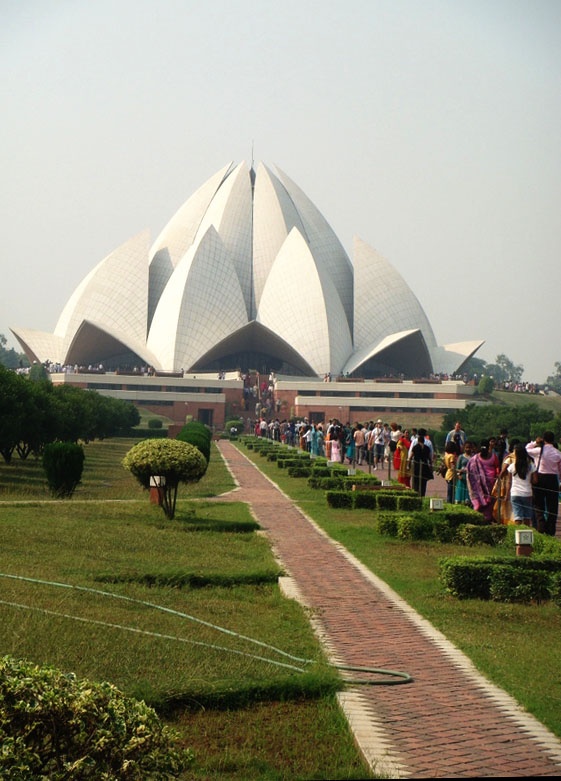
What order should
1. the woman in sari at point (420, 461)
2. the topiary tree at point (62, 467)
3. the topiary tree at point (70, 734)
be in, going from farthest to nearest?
the woman in sari at point (420, 461) → the topiary tree at point (62, 467) → the topiary tree at point (70, 734)

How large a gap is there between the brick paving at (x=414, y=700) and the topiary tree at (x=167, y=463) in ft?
10.8

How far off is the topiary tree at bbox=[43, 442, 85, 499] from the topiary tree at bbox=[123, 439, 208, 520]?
5.44ft

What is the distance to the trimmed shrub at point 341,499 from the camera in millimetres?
11781

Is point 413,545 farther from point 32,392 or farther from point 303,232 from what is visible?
point 303,232

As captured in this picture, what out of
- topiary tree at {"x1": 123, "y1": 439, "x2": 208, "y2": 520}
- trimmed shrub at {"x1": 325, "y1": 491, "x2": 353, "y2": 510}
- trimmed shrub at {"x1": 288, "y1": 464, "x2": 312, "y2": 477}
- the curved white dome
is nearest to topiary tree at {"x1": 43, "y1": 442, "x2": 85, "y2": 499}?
topiary tree at {"x1": 123, "y1": 439, "x2": 208, "y2": 520}

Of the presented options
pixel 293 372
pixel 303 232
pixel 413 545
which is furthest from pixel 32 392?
pixel 303 232

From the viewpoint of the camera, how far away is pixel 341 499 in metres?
11.8

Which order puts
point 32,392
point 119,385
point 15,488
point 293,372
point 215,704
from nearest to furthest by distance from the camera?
point 215,704 → point 15,488 → point 32,392 → point 119,385 → point 293,372

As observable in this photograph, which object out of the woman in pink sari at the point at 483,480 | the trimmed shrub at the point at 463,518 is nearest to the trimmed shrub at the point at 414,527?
the trimmed shrub at the point at 463,518

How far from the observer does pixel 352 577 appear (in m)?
6.68

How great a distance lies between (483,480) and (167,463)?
2.99 metres

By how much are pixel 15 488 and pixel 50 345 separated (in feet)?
142

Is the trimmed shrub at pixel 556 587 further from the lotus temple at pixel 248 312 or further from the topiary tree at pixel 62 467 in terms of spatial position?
the lotus temple at pixel 248 312

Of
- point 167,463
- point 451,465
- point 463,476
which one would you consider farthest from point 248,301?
point 167,463
